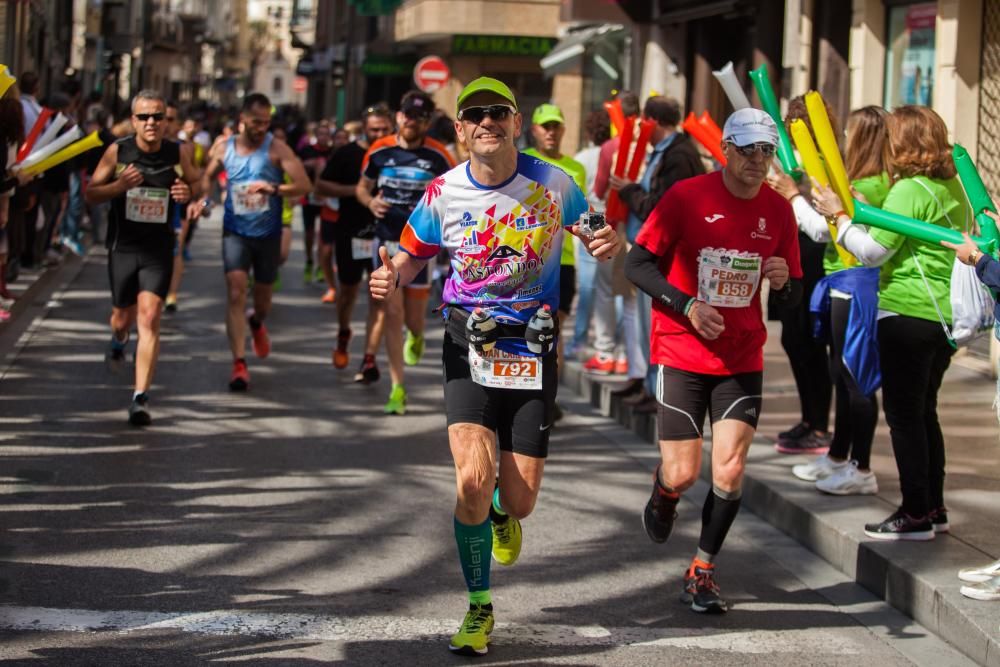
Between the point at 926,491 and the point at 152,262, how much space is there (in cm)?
496

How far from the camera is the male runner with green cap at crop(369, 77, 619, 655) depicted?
546cm

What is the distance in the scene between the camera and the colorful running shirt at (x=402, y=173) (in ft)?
33.5

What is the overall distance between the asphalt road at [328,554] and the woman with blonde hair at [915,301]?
53 centimetres

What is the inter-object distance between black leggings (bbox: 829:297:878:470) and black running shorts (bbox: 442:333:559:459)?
8.20ft

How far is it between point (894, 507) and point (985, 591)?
1527mm

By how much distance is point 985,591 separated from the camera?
19.3 feet

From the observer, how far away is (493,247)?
5.47 metres

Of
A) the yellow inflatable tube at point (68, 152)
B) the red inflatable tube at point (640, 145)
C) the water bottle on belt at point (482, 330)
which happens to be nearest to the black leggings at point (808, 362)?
the red inflatable tube at point (640, 145)

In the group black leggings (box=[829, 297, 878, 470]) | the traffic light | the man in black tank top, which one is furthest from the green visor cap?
the traffic light

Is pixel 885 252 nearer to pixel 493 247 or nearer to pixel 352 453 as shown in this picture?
pixel 493 247

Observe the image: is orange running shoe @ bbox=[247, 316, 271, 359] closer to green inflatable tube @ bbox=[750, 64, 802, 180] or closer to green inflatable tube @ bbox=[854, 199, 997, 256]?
green inflatable tube @ bbox=[750, 64, 802, 180]

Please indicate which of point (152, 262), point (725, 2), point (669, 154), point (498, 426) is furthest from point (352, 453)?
point (725, 2)

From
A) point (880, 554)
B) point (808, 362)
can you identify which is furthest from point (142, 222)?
point (880, 554)

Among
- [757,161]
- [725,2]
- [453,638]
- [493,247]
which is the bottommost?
[453,638]
